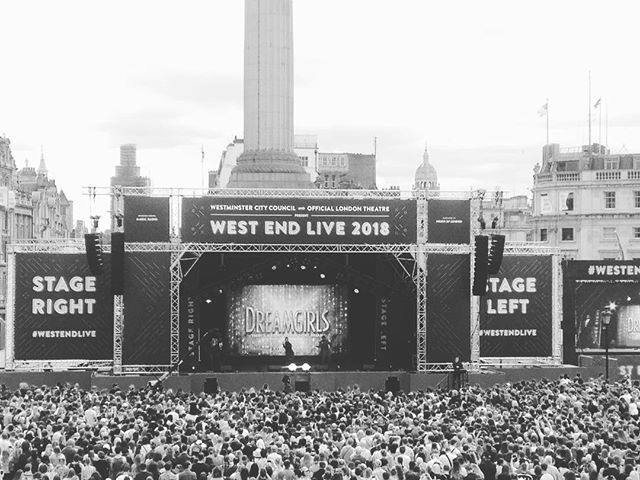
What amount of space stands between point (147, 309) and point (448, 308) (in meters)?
11.3

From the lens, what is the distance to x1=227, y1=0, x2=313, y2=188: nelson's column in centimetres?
5641

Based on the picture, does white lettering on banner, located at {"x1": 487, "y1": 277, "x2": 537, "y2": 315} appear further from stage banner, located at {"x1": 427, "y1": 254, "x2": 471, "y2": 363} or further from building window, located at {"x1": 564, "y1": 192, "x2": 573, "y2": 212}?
building window, located at {"x1": 564, "y1": 192, "x2": 573, "y2": 212}

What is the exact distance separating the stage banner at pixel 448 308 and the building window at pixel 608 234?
42.8 m

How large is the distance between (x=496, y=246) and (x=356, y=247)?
17.0ft

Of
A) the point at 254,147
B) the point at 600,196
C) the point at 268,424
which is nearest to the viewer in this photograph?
the point at 268,424

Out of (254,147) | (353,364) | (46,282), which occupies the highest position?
(254,147)

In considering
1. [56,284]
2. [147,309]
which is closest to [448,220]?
[147,309]

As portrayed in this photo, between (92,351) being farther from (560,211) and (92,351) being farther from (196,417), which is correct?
(560,211)

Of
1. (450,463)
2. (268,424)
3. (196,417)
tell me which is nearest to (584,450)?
(450,463)

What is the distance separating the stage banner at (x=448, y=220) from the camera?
160 feet

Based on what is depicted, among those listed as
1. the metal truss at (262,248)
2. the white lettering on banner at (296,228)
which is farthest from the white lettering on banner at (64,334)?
the white lettering on banner at (296,228)

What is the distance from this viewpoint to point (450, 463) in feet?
74.9

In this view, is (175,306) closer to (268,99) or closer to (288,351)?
(288,351)

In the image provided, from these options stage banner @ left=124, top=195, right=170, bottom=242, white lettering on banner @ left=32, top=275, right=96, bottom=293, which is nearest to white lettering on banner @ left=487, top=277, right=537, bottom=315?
stage banner @ left=124, top=195, right=170, bottom=242
